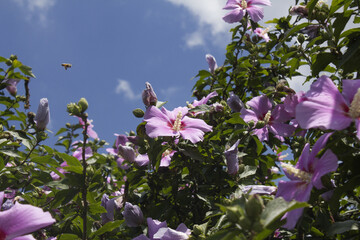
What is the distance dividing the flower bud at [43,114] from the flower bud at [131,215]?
0.82 meters

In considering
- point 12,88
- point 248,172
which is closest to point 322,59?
point 248,172

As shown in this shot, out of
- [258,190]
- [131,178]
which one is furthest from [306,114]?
[131,178]

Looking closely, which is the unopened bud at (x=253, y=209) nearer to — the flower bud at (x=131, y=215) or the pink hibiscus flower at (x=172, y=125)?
the pink hibiscus flower at (x=172, y=125)

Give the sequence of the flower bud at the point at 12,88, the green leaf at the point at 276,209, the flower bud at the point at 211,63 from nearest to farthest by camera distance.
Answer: the green leaf at the point at 276,209, the flower bud at the point at 211,63, the flower bud at the point at 12,88

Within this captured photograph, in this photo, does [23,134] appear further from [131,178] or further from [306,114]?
[306,114]

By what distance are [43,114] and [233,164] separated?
1171mm

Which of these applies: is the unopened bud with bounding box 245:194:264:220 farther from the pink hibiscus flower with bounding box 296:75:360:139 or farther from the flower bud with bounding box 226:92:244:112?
the flower bud with bounding box 226:92:244:112

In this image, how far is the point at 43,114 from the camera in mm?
2168

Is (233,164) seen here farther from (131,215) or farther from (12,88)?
(12,88)

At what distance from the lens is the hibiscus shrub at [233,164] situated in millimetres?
1025

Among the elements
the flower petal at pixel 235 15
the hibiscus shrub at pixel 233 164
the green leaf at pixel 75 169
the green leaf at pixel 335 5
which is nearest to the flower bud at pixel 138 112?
the hibiscus shrub at pixel 233 164

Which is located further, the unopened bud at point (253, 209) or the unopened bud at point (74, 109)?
the unopened bud at point (74, 109)

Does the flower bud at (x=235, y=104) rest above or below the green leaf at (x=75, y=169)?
above

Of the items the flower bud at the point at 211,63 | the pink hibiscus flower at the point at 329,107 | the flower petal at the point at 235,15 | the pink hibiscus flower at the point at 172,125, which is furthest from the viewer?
the flower bud at the point at 211,63
